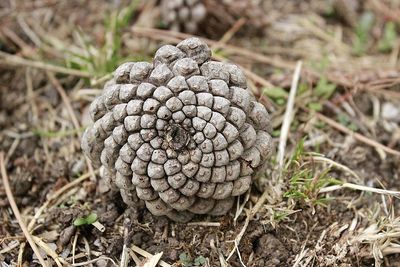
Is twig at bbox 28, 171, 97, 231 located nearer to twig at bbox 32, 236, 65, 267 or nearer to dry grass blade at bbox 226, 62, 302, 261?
twig at bbox 32, 236, 65, 267

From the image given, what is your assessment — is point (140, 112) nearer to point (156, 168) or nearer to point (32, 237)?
point (156, 168)

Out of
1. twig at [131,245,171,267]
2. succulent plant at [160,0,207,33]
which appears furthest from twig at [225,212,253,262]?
succulent plant at [160,0,207,33]

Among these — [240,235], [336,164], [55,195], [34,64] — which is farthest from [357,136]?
[34,64]

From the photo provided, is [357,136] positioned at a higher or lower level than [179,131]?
lower

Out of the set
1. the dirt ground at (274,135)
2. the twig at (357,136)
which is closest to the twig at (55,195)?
the dirt ground at (274,135)

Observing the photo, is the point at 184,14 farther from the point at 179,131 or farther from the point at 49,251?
the point at 49,251

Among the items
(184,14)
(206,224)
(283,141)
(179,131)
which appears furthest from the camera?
(184,14)
